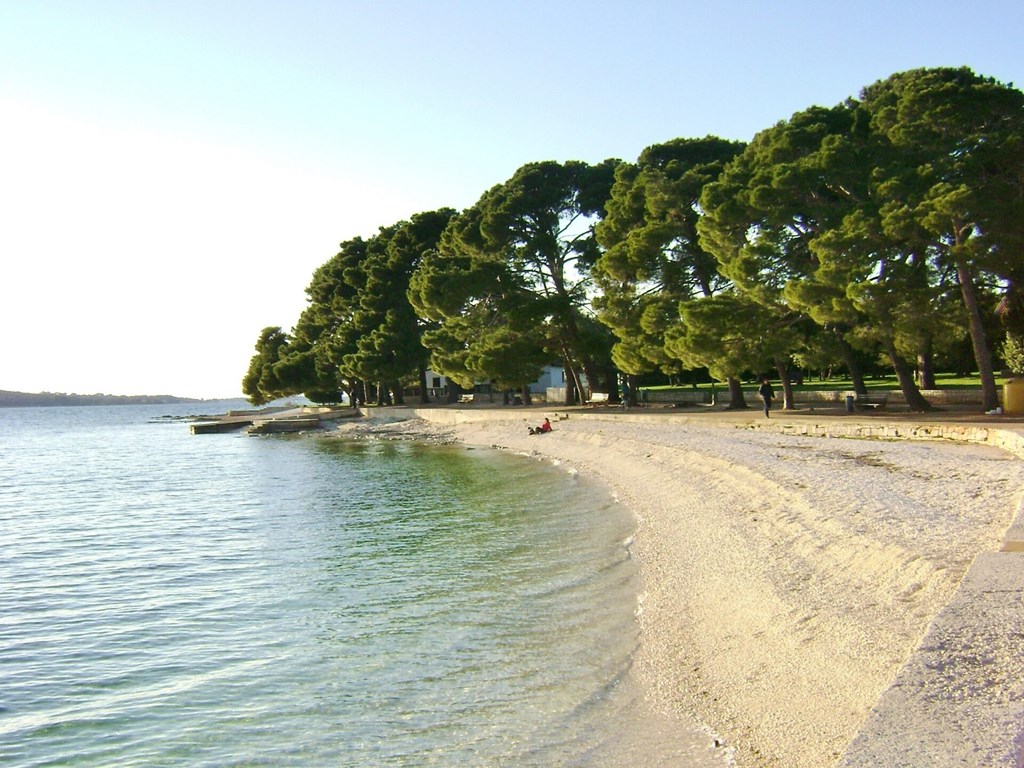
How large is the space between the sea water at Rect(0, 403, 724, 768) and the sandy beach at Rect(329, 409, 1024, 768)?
1.88 ft

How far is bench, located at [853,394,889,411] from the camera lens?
29.8 meters

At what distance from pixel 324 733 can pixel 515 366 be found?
123ft

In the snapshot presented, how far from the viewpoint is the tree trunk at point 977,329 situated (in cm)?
2411

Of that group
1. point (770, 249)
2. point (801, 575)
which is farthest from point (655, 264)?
point (801, 575)

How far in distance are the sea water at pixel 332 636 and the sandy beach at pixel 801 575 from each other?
572mm

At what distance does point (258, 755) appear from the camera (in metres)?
6.97

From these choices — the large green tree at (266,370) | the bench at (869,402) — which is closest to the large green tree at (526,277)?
the bench at (869,402)

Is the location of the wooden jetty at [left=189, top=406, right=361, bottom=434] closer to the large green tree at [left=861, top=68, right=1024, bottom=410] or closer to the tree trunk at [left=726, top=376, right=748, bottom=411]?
the tree trunk at [left=726, top=376, right=748, bottom=411]

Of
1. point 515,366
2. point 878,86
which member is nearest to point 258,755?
point 515,366

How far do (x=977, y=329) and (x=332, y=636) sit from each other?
21.1m

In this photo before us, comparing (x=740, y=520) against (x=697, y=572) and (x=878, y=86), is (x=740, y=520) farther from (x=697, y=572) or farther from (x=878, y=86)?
(x=878, y=86)

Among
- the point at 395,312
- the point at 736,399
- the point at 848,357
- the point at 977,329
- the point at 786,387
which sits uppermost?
the point at 395,312

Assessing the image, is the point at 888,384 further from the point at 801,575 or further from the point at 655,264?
the point at 801,575

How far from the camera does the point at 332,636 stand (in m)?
10.2
